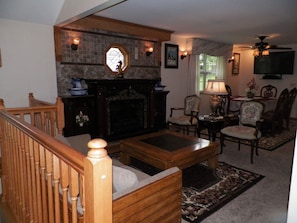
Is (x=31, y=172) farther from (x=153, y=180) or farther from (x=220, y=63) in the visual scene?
(x=220, y=63)

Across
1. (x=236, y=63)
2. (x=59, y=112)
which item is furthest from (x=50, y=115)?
(x=236, y=63)

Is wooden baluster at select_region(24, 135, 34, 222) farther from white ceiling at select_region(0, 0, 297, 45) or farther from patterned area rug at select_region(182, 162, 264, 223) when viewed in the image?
white ceiling at select_region(0, 0, 297, 45)

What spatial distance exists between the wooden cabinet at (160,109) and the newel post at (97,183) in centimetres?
447

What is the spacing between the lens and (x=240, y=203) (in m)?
2.53

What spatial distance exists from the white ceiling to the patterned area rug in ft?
8.04

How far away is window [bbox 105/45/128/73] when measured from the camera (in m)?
4.76

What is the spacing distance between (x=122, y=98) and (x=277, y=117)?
138 inches

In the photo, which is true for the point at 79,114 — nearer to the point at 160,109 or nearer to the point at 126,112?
the point at 126,112

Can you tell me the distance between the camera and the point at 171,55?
19.5 ft

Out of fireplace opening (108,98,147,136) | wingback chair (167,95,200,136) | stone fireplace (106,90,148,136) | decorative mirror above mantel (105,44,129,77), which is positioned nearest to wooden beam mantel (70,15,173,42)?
decorative mirror above mantel (105,44,129,77)

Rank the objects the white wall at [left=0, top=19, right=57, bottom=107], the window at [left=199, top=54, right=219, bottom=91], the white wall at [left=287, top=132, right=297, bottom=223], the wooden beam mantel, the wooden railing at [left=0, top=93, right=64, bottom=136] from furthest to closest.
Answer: the window at [left=199, top=54, right=219, bottom=91], the wooden beam mantel, the white wall at [left=0, top=19, right=57, bottom=107], the wooden railing at [left=0, top=93, right=64, bottom=136], the white wall at [left=287, top=132, right=297, bottom=223]

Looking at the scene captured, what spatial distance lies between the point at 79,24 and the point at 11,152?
107 inches

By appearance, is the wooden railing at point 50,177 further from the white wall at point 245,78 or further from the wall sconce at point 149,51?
the white wall at point 245,78

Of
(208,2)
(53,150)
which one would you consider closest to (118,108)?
(208,2)
